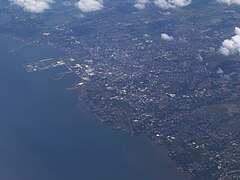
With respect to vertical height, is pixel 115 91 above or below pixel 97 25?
above

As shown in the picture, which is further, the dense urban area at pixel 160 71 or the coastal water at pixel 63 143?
the dense urban area at pixel 160 71

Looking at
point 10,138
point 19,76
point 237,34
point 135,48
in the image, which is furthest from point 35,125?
point 237,34

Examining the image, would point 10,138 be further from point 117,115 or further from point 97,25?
point 97,25

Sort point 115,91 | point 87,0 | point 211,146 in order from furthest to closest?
point 87,0 → point 115,91 → point 211,146

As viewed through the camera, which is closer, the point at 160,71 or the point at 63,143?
the point at 63,143
